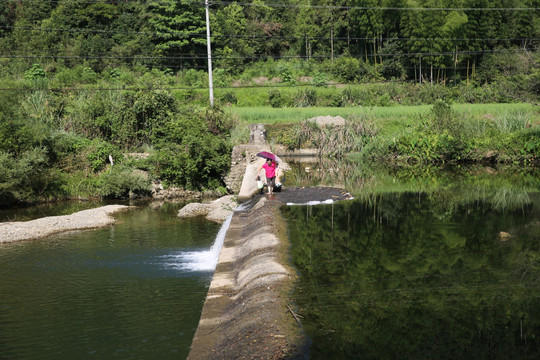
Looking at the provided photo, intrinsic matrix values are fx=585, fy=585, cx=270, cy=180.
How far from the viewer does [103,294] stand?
13.2 metres

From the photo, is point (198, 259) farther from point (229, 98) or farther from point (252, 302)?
point (229, 98)

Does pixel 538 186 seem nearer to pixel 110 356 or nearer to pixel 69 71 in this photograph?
pixel 110 356

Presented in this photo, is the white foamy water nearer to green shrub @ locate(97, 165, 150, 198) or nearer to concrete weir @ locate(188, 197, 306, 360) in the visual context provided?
concrete weir @ locate(188, 197, 306, 360)

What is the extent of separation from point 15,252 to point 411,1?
154 ft

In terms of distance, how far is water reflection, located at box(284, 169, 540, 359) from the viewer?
831 centimetres

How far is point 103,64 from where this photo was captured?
54125mm

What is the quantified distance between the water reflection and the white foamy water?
2.19 metres

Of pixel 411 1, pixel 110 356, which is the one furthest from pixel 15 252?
pixel 411 1

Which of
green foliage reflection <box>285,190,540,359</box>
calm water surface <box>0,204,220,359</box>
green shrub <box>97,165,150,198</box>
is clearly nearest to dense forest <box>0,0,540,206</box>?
green shrub <box>97,165,150,198</box>

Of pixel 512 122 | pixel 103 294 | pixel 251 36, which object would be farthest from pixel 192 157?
pixel 251 36

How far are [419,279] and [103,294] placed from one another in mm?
6958

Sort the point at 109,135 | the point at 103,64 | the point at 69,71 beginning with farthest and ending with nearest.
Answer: the point at 103,64, the point at 69,71, the point at 109,135

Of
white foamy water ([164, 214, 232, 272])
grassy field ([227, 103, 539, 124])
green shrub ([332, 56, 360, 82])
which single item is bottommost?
white foamy water ([164, 214, 232, 272])

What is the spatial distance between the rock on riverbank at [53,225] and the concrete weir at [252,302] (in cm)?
722
